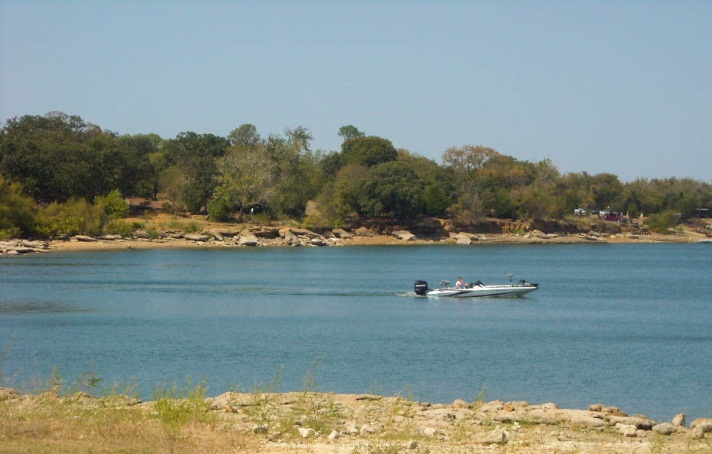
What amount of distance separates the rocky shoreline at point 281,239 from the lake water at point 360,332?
12.0 m

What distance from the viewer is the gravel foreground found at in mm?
14758

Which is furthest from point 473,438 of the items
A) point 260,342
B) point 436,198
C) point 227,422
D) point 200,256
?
point 436,198

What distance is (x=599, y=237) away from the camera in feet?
451

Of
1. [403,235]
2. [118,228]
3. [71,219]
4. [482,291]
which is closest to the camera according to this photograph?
[482,291]

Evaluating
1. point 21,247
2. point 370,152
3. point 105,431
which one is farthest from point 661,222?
point 105,431

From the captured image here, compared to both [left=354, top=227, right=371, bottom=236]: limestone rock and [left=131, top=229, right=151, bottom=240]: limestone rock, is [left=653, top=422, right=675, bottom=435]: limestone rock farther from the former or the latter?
[left=354, top=227, right=371, bottom=236]: limestone rock

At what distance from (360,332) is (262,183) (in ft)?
233

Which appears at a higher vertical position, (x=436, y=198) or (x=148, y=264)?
(x=436, y=198)

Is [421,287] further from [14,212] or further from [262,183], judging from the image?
[262,183]

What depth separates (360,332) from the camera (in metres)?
38.9

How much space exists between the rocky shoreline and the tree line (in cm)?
194

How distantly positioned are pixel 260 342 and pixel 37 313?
1421cm

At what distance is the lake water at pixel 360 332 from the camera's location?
87.9 feet

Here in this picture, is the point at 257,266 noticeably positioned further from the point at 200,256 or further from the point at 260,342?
the point at 260,342
